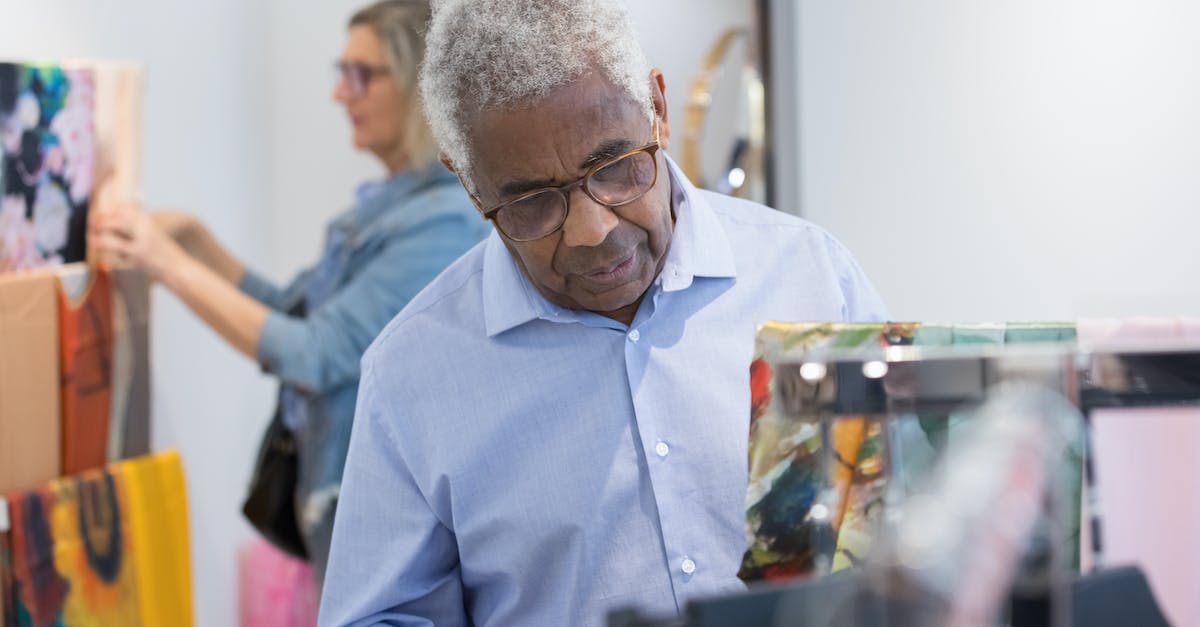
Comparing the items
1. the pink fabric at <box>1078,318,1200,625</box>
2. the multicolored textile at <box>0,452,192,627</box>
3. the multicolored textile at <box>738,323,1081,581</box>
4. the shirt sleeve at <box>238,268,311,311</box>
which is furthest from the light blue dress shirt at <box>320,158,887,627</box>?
the shirt sleeve at <box>238,268,311,311</box>

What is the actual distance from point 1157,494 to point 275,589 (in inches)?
106

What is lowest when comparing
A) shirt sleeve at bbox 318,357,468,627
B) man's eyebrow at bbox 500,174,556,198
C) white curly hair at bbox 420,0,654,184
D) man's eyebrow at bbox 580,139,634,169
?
shirt sleeve at bbox 318,357,468,627

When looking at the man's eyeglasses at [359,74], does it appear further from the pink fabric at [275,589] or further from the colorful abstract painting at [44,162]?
the pink fabric at [275,589]

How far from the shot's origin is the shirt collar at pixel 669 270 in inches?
44.5

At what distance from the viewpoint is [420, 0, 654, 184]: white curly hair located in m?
1.02

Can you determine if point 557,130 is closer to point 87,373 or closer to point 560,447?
point 560,447

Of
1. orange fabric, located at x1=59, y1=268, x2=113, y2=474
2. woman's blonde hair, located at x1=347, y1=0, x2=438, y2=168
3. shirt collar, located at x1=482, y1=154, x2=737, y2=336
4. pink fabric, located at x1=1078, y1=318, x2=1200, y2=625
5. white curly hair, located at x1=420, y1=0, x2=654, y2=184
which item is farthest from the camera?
woman's blonde hair, located at x1=347, y1=0, x2=438, y2=168

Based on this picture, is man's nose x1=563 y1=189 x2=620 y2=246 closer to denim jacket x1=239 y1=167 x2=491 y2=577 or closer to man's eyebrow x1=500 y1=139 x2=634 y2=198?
man's eyebrow x1=500 y1=139 x2=634 y2=198

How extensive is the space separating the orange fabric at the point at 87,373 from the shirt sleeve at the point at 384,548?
90 cm

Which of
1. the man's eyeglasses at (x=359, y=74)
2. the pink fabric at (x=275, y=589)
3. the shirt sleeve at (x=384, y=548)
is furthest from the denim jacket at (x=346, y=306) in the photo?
the shirt sleeve at (x=384, y=548)

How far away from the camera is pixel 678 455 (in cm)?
109

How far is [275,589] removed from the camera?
10.0ft

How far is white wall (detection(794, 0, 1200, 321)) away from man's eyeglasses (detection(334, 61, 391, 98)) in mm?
921

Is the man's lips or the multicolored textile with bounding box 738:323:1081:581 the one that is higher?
the man's lips
